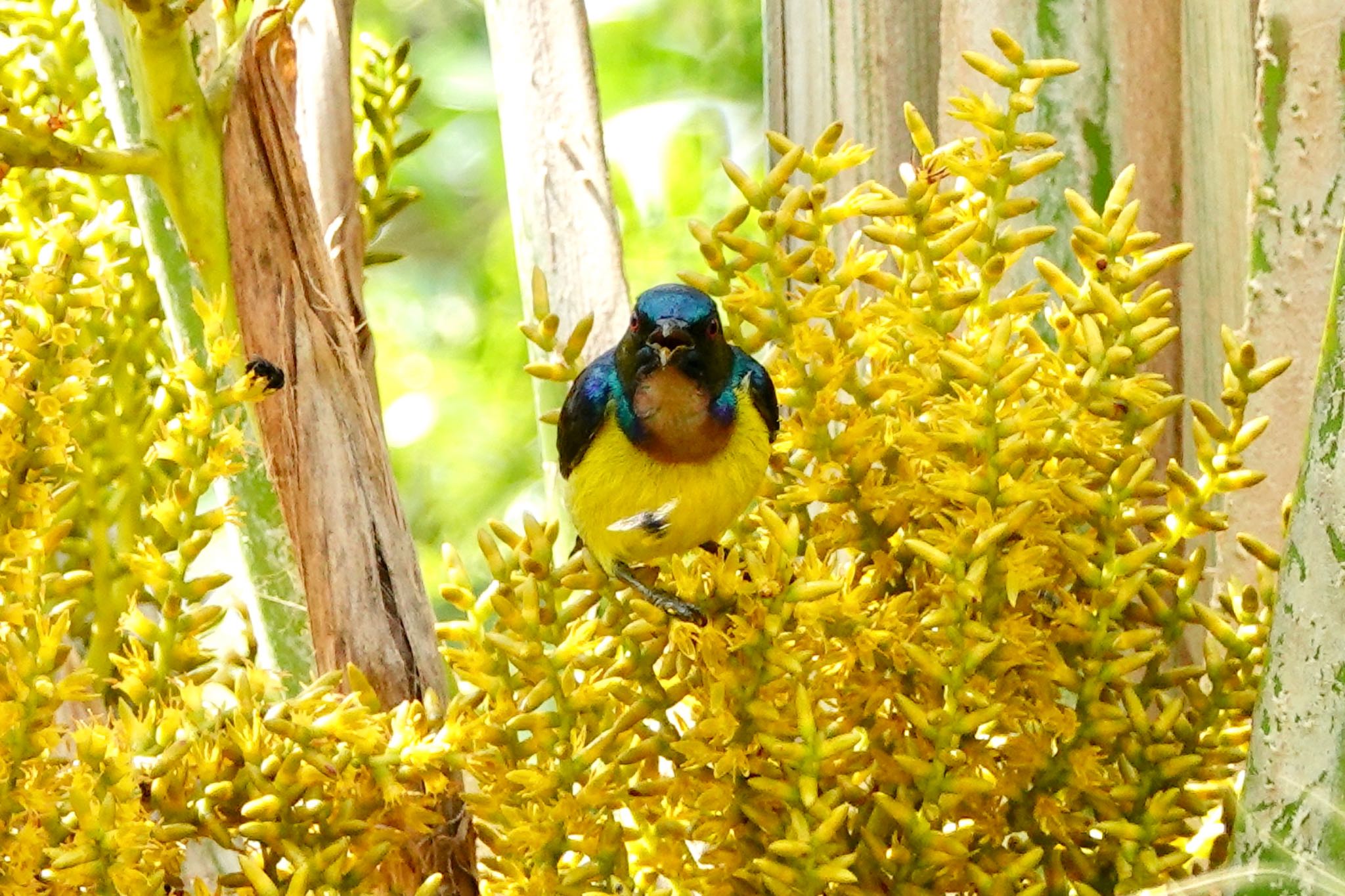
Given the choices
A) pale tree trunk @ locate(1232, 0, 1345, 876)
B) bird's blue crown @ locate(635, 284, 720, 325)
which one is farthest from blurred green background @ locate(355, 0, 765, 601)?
pale tree trunk @ locate(1232, 0, 1345, 876)

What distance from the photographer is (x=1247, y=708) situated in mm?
458

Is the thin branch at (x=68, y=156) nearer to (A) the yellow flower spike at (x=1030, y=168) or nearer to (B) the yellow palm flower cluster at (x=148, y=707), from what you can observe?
(B) the yellow palm flower cluster at (x=148, y=707)

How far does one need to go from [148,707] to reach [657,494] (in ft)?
0.61

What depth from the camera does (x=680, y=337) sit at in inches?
19.1

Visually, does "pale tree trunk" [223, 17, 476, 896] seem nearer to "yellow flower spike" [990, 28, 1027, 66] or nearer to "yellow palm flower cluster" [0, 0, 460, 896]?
"yellow palm flower cluster" [0, 0, 460, 896]

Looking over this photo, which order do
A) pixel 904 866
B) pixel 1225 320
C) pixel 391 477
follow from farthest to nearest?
pixel 1225 320, pixel 391 477, pixel 904 866

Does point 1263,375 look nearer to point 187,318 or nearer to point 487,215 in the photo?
point 187,318

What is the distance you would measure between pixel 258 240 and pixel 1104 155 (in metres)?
0.34

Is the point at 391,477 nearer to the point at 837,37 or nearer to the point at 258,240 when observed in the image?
the point at 258,240

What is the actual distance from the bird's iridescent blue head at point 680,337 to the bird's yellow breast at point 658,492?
0.02 metres

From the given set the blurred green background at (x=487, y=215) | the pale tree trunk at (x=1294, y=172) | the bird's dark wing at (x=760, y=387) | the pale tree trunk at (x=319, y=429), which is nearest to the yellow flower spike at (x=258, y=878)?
the pale tree trunk at (x=319, y=429)

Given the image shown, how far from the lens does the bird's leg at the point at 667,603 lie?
453 mm

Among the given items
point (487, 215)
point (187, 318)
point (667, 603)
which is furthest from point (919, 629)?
point (487, 215)

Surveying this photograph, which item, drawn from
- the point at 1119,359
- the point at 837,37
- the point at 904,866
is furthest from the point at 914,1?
the point at 904,866
